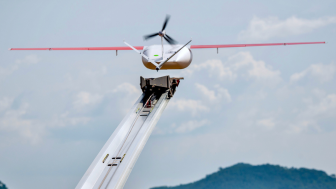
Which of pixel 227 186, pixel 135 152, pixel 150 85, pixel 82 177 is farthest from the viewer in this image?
pixel 227 186

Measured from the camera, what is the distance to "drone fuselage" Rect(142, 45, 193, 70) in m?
33.9

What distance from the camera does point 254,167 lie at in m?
110

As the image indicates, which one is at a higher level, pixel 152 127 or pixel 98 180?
pixel 152 127

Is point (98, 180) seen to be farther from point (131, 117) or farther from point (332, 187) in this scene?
point (332, 187)

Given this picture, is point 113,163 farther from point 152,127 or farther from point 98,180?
point 152,127

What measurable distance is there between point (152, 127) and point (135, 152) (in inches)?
171

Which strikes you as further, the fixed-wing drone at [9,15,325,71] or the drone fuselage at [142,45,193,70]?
the drone fuselage at [142,45,193,70]

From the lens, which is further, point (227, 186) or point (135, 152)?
point (227, 186)

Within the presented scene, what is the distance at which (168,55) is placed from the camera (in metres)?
Result: 33.8

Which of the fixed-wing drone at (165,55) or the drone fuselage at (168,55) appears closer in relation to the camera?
the fixed-wing drone at (165,55)

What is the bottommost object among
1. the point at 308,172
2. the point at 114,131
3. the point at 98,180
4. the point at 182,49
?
the point at 308,172

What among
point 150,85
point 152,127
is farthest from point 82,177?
point 150,85

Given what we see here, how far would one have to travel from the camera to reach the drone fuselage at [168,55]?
33906 mm

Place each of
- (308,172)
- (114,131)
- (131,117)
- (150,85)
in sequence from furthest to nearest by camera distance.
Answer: (308,172) < (150,85) < (131,117) < (114,131)
